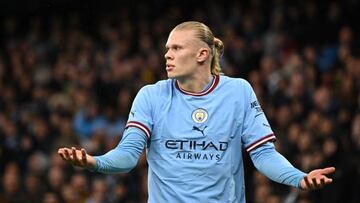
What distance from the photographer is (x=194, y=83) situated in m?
5.88

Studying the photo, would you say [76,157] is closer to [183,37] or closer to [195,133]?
[195,133]

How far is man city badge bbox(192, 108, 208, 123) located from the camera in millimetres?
5770

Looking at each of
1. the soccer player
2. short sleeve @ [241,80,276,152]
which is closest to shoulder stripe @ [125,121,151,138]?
the soccer player

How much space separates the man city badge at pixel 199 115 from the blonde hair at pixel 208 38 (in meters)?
0.34

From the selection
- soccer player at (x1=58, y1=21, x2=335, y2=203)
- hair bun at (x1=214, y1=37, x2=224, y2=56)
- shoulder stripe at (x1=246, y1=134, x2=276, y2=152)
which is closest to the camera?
soccer player at (x1=58, y1=21, x2=335, y2=203)

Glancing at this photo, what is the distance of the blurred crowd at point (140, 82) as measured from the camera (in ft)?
37.5

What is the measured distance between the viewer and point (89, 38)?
1748 cm

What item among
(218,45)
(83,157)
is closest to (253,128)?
(218,45)

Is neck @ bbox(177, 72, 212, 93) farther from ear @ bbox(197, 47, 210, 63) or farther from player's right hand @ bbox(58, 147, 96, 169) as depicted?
player's right hand @ bbox(58, 147, 96, 169)

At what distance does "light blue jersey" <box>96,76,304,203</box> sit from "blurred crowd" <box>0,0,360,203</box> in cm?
→ 505

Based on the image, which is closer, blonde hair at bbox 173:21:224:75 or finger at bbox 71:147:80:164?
finger at bbox 71:147:80:164

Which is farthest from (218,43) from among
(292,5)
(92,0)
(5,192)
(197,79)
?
(92,0)

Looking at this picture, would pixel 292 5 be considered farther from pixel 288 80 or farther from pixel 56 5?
pixel 56 5

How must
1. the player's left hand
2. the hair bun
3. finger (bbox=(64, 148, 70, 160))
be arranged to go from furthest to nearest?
the hair bun
the player's left hand
finger (bbox=(64, 148, 70, 160))
